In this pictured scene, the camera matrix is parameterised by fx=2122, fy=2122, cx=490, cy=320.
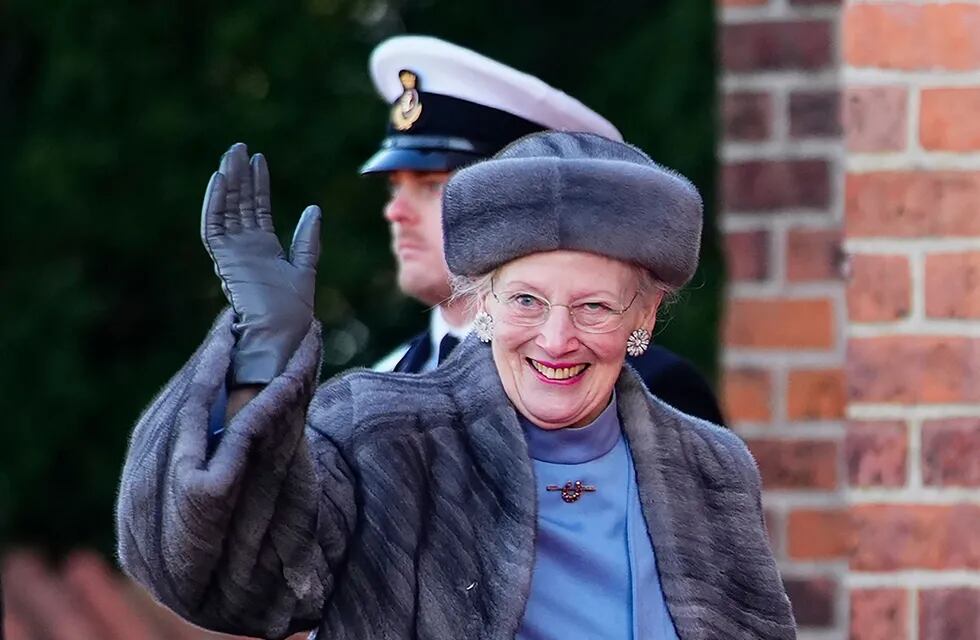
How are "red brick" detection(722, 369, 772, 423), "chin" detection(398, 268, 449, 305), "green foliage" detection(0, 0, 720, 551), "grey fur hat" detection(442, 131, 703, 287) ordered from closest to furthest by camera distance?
"grey fur hat" detection(442, 131, 703, 287)
"chin" detection(398, 268, 449, 305)
"red brick" detection(722, 369, 772, 423)
"green foliage" detection(0, 0, 720, 551)

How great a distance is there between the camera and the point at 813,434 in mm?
3963

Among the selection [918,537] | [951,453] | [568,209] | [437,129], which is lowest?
[918,537]

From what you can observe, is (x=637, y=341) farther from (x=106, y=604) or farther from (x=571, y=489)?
(x=106, y=604)

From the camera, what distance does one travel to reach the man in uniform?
3.65 m

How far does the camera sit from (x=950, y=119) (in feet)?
11.2

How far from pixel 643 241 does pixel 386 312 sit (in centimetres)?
462

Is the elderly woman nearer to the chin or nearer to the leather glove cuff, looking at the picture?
the leather glove cuff

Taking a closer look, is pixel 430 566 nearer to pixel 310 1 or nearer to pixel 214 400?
pixel 214 400

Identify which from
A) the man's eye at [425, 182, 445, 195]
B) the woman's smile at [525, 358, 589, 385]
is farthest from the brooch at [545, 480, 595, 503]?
the man's eye at [425, 182, 445, 195]

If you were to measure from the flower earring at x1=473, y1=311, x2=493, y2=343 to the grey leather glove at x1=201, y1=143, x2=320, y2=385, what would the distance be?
1.04ft

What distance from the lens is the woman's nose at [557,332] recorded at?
8.35 ft

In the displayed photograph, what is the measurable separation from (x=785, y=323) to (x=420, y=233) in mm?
744

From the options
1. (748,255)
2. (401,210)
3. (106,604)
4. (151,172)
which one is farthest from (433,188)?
(106,604)

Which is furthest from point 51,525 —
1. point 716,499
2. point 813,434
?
point 716,499
